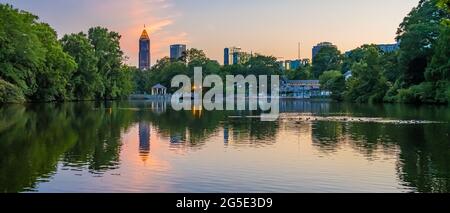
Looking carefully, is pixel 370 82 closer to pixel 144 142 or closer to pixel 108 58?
pixel 108 58

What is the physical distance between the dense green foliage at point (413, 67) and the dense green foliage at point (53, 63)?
121 feet

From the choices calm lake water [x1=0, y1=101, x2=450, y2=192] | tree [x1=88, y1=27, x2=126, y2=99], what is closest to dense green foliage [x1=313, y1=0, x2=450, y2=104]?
calm lake water [x1=0, y1=101, x2=450, y2=192]

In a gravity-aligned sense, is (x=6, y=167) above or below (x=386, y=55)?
below

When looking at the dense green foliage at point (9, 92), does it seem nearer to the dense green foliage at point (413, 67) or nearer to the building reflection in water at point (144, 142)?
the building reflection in water at point (144, 142)

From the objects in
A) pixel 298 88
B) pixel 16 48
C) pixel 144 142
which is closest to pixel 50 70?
pixel 16 48

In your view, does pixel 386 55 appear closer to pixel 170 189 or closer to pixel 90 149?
pixel 90 149

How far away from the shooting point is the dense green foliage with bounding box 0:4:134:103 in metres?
55.1

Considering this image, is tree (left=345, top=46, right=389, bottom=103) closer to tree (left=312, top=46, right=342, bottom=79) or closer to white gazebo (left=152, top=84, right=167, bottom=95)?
white gazebo (left=152, top=84, right=167, bottom=95)

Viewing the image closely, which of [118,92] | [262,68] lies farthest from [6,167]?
[262,68]

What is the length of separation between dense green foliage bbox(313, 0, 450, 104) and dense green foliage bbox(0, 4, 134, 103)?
36.8 meters

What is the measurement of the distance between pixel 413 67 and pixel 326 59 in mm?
83004

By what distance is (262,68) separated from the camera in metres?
132

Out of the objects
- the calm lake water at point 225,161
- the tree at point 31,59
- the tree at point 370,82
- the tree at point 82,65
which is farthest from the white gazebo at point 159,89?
the calm lake water at point 225,161

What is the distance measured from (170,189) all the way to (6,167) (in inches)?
195
